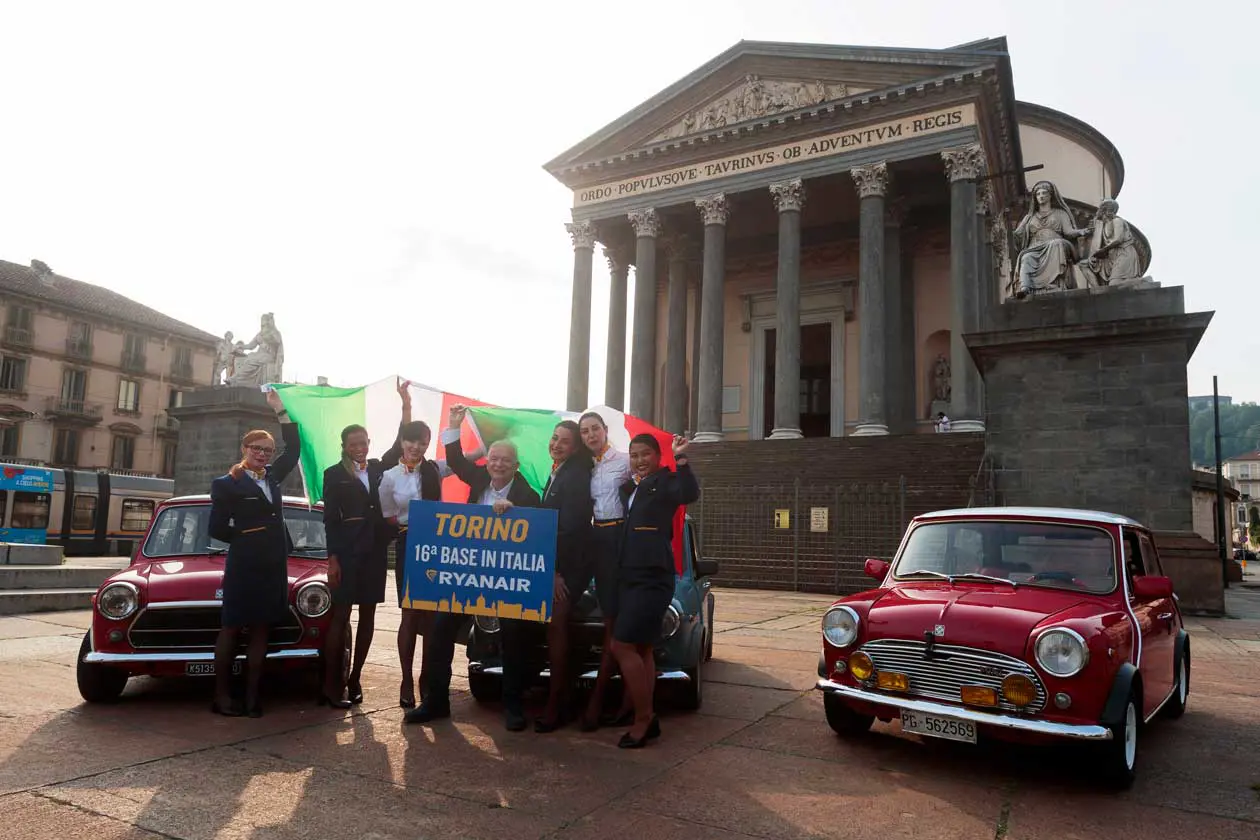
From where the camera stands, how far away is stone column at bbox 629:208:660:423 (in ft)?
86.9

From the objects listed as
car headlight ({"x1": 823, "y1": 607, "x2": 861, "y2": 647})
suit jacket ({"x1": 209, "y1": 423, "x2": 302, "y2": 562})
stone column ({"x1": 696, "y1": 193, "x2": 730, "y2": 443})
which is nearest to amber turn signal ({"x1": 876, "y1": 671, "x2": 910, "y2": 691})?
car headlight ({"x1": 823, "y1": 607, "x2": 861, "y2": 647})

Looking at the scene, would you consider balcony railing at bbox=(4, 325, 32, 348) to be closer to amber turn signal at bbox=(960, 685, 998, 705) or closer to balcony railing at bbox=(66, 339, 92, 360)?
balcony railing at bbox=(66, 339, 92, 360)

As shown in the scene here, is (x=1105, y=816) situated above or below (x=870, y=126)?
below

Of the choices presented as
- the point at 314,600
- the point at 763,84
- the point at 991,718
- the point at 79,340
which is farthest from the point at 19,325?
the point at 991,718

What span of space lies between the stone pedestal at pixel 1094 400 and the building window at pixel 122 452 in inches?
1990

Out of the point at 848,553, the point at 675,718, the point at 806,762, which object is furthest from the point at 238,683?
the point at 848,553

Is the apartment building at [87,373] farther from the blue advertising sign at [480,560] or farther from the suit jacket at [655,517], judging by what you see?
the suit jacket at [655,517]

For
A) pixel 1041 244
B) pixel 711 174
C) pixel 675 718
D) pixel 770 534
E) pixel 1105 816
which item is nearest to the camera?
pixel 1105 816

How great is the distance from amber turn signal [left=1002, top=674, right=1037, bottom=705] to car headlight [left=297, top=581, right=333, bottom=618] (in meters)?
4.43

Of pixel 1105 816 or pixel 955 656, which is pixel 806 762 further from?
pixel 1105 816

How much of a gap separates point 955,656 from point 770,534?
12965 millimetres

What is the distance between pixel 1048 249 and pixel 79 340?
5127 centimetres

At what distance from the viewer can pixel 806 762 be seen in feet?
15.2

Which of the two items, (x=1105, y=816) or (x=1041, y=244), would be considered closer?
(x=1105, y=816)
